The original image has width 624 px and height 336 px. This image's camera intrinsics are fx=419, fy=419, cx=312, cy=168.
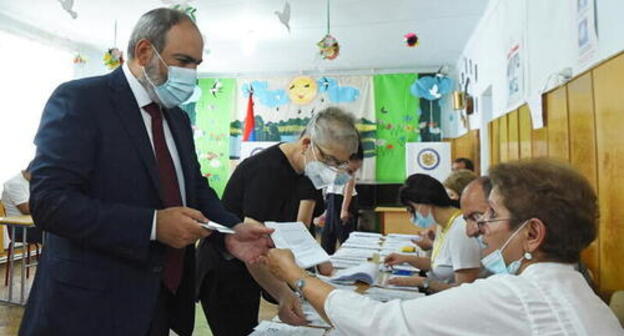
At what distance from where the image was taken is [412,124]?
7.52 metres

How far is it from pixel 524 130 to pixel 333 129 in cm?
209

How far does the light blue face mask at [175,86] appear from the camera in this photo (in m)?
1.19

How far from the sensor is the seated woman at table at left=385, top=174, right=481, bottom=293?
2.04 meters

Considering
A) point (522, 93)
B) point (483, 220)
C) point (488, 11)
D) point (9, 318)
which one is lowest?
point (9, 318)

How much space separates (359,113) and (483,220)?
6571 mm

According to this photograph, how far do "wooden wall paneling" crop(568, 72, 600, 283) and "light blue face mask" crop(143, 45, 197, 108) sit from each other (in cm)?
182

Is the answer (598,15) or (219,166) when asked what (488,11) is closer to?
(598,15)

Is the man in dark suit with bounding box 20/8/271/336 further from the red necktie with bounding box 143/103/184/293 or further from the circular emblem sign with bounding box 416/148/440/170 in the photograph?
the circular emblem sign with bounding box 416/148/440/170

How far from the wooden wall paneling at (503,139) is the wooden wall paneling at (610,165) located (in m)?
1.80

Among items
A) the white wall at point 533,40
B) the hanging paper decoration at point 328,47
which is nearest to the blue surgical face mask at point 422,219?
the white wall at point 533,40

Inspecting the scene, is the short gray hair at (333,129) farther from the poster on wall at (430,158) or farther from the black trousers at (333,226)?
the poster on wall at (430,158)

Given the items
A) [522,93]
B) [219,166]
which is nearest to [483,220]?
[522,93]

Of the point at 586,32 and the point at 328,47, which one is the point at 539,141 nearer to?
the point at 586,32

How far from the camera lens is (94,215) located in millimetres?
929
